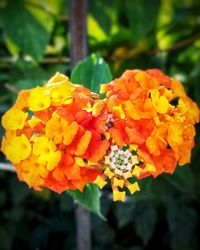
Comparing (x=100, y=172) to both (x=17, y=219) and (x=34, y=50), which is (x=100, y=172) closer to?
(x=34, y=50)

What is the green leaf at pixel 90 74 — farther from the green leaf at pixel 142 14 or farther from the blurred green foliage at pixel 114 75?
the green leaf at pixel 142 14

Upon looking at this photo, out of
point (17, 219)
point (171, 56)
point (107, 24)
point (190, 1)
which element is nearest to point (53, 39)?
point (107, 24)

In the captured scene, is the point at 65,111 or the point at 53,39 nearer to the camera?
the point at 65,111

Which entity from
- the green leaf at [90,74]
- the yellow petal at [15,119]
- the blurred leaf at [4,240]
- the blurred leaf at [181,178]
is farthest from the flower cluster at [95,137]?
the blurred leaf at [4,240]

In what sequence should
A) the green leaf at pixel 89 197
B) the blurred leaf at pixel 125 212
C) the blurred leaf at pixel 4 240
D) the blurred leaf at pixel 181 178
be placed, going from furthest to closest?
1. the blurred leaf at pixel 4 240
2. the blurred leaf at pixel 125 212
3. the blurred leaf at pixel 181 178
4. the green leaf at pixel 89 197

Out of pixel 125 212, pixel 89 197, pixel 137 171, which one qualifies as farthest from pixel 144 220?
pixel 137 171

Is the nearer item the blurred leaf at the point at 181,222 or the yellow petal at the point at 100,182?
the yellow petal at the point at 100,182
